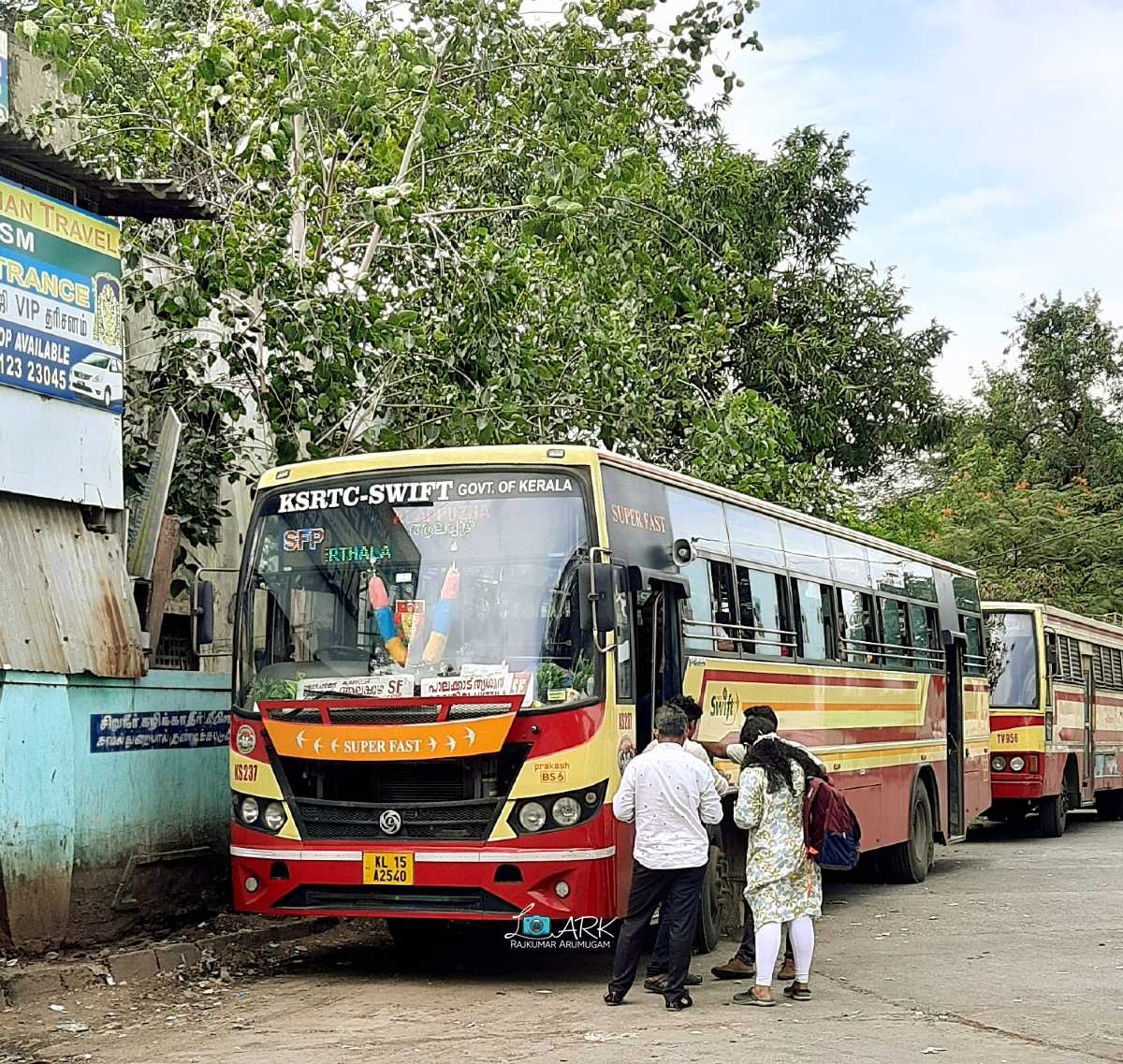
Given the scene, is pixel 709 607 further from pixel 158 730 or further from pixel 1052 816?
pixel 1052 816

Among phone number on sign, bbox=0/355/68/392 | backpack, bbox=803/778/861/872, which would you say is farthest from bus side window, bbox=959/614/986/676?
phone number on sign, bbox=0/355/68/392

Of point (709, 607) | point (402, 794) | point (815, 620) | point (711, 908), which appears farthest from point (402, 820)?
point (815, 620)

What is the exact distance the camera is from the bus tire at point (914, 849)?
1617 cm

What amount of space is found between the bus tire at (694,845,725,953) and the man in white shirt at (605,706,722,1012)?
6.16 feet

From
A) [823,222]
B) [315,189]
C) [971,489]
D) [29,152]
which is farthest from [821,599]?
[971,489]

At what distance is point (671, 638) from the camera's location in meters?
10.6

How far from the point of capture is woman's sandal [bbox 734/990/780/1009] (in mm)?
Result: 9117

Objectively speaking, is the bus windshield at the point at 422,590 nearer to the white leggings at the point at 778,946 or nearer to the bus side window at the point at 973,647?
the white leggings at the point at 778,946

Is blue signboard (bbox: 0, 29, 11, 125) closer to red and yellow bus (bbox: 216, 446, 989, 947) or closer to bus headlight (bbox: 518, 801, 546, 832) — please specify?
red and yellow bus (bbox: 216, 446, 989, 947)

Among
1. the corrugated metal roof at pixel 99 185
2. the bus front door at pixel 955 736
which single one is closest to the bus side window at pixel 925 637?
the bus front door at pixel 955 736

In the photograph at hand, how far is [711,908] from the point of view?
11.2 meters

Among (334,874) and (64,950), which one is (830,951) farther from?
(64,950)

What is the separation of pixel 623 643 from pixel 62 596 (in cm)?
351

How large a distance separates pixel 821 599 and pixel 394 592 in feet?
16.2
